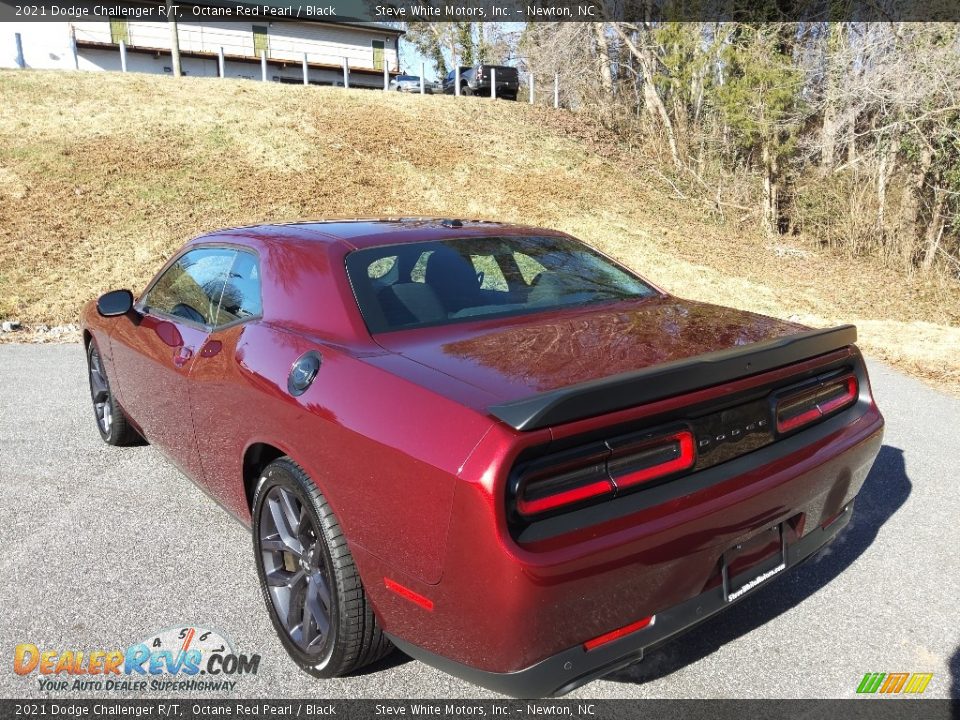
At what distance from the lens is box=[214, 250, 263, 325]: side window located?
307cm

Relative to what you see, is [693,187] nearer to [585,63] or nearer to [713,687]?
[585,63]

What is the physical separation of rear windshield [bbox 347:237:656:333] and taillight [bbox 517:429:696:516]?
945 millimetres

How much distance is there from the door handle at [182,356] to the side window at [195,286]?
14 cm

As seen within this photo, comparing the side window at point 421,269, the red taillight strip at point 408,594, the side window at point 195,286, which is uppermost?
the side window at point 421,269

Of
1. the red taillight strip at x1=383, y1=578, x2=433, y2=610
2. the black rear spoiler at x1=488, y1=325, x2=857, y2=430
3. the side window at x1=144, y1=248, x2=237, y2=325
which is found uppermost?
the black rear spoiler at x1=488, y1=325, x2=857, y2=430

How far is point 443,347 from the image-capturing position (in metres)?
2.44

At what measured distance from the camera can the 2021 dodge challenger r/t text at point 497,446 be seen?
189cm

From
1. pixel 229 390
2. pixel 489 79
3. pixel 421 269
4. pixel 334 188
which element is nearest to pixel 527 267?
pixel 421 269

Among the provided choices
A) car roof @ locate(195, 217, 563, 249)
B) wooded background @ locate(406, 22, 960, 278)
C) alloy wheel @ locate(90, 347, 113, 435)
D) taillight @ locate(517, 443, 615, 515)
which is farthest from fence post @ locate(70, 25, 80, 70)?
taillight @ locate(517, 443, 615, 515)

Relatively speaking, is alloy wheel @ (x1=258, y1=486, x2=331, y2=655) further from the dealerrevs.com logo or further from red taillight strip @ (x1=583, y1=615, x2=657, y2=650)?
red taillight strip @ (x1=583, y1=615, x2=657, y2=650)

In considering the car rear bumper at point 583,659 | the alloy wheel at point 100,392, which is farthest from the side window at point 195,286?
the car rear bumper at point 583,659

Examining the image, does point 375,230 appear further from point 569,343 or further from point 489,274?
point 569,343

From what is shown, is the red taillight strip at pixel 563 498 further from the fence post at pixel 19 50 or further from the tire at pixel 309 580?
the fence post at pixel 19 50

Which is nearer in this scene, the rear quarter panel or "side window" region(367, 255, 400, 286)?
the rear quarter panel
